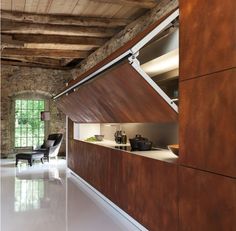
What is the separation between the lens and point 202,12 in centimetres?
230

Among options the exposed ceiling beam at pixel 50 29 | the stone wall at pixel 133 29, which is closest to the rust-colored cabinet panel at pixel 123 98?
the stone wall at pixel 133 29

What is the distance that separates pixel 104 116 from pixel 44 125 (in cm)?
718

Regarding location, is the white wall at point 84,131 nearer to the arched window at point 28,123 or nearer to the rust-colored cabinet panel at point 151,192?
the rust-colored cabinet panel at point 151,192

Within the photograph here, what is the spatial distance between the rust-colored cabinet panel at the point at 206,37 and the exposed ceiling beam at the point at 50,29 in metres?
4.61

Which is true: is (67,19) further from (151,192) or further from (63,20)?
(151,192)

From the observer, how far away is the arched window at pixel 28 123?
11.4 m

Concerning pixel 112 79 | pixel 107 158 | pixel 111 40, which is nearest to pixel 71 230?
pixel 107 158

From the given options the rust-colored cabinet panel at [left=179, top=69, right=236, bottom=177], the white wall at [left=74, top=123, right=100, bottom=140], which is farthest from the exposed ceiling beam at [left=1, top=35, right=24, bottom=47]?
the rust-colored cabinet panel at [left=179, top=69, right=236, bottom=177]

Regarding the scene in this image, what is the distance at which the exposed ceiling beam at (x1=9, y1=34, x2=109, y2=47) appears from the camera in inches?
294

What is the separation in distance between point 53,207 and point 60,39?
4554 mm

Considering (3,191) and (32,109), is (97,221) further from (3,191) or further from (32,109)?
(32,109)

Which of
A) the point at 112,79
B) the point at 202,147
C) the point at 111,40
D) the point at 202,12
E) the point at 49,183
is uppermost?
the point at 111,40

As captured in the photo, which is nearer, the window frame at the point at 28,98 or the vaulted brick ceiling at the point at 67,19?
the vaulted brick ceiling at the point at 67,19

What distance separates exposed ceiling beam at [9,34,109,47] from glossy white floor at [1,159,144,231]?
338cm
